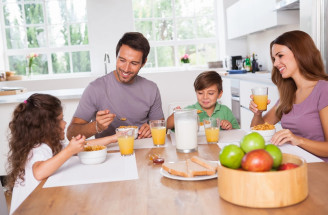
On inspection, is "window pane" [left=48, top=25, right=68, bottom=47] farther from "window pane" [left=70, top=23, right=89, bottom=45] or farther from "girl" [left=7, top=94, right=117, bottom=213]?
"girl" [left=7, top=94, right=117, bottom=213]

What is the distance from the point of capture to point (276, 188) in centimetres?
90

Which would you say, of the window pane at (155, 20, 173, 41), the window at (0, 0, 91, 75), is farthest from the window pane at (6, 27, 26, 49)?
the window pane at (155, 20, 173, 41)

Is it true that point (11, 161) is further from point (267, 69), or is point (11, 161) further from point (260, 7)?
point (267, 69)

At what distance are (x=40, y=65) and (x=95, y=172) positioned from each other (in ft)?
17.9

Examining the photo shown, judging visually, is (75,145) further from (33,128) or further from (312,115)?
(312,115)

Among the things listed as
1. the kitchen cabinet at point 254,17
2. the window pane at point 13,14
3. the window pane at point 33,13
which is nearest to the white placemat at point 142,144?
the kitchen cabinet at point 254,17

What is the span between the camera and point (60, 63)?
21.0 ft

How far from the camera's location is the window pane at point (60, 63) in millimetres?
6367

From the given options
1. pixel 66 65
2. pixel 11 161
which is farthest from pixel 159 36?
pixel 11 161

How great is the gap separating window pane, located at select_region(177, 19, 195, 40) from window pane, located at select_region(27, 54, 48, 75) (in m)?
2.43

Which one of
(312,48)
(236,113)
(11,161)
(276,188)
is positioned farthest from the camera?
(236,113)

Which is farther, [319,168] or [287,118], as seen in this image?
[287,118]

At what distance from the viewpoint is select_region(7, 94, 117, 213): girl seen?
53.1 inches

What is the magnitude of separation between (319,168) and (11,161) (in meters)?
1.23
